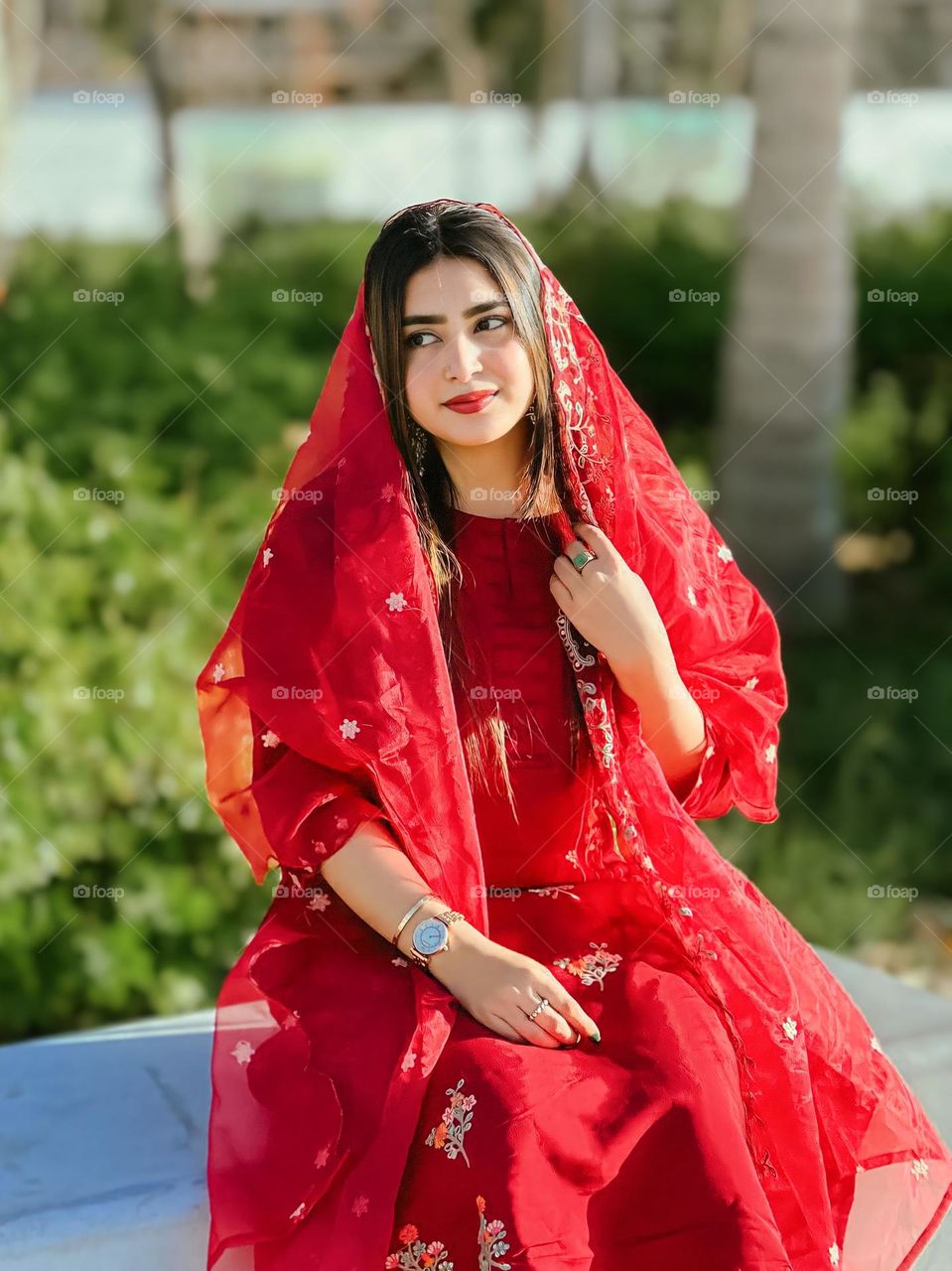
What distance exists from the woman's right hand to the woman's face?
68 cm

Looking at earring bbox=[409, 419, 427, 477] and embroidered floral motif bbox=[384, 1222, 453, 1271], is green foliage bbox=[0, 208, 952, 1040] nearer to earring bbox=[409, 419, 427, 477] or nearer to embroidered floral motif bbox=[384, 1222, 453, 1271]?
earring bbox=[409, 419, 427, 477]

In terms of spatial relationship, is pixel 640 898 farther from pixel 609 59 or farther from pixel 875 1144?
pixel 609 59

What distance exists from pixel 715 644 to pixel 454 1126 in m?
0.81

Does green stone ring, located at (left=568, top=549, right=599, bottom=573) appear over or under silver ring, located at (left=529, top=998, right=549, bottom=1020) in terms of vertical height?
over

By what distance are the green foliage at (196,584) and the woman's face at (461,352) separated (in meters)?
1.55

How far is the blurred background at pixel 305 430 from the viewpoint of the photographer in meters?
3.29

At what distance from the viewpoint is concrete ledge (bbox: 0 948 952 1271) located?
1.99 meters

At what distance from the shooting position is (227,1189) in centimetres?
184
